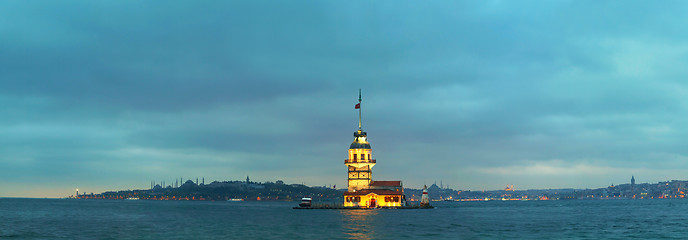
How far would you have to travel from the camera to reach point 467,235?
7331 centimetres

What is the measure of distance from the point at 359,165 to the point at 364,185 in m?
4.76

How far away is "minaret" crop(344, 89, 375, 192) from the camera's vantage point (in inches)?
5699

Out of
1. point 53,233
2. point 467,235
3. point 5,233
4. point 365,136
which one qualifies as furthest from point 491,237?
point 365,136

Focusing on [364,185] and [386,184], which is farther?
[364,185]

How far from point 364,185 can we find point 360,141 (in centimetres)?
1047

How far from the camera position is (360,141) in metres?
148

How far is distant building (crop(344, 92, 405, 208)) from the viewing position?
13938 centimetres

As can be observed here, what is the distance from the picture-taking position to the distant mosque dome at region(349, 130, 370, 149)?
5782 inches

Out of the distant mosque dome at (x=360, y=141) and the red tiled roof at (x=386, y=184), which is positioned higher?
the distant mosque dome at (x=360, y=141)

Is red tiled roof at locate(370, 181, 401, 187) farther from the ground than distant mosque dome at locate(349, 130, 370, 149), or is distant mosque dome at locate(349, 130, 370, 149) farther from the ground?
distant mosque dome at locate(349, 130, 370, 149)

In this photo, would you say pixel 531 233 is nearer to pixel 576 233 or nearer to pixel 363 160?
pixel 576 233

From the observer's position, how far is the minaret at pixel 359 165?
14475cm

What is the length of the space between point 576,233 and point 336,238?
3057 cm

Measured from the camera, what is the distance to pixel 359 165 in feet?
475
